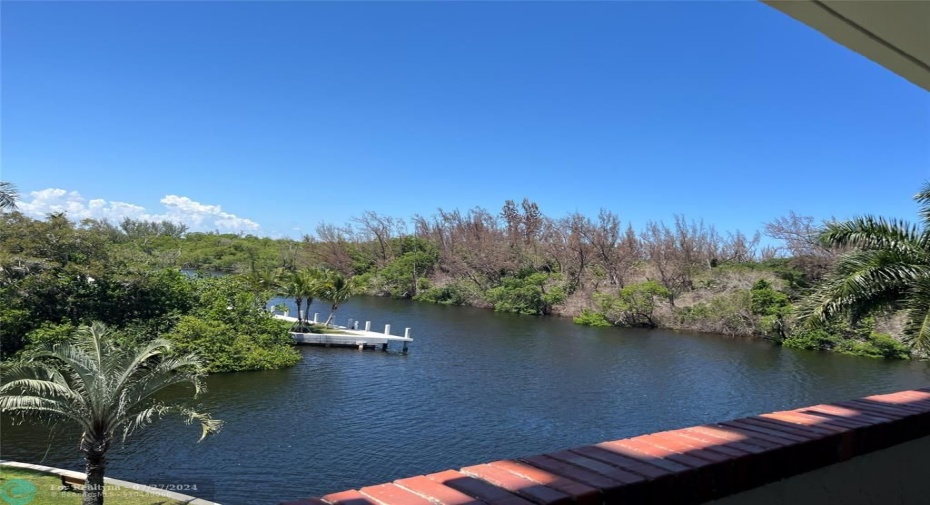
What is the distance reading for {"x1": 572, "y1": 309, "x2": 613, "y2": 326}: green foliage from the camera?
33438 mm

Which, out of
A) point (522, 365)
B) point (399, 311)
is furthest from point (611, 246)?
point (522, 365)

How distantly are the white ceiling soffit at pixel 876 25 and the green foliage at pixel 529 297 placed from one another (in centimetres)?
3681

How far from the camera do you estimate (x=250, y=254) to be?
5184 centimetres

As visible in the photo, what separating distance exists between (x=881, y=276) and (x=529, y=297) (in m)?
31.1

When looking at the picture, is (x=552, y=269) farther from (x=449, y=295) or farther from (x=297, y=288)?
(x=297, y=288)

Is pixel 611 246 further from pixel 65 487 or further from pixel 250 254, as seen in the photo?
pixel 65 487

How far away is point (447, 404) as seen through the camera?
49.8ft

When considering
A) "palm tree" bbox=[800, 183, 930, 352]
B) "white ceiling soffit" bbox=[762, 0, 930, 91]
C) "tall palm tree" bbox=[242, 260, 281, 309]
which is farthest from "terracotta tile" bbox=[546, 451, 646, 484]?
"tall palm tree" bbox=[242, 260, 281, 309]

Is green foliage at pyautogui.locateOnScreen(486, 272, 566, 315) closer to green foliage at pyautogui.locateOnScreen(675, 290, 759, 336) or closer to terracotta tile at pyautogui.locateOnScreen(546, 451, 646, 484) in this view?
green foliage at pyautogui.locateOnScreen(675, 290, 759, 336)

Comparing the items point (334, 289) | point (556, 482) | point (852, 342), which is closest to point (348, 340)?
point (334, 289)

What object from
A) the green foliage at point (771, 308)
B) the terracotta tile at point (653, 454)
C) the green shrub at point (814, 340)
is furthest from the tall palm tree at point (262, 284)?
the green foliage at point (771, 308)

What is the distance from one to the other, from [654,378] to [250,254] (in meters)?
41.7

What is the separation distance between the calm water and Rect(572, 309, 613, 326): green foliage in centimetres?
599

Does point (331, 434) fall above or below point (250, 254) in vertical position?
below
